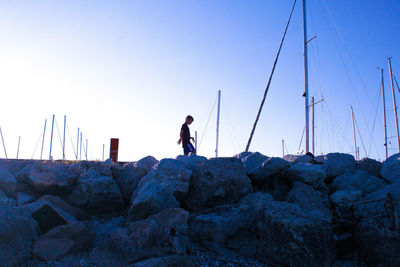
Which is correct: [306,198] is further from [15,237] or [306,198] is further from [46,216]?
[15,237]

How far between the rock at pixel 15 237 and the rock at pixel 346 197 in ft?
20.7

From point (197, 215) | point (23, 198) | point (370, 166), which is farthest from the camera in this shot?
point (370, 166)

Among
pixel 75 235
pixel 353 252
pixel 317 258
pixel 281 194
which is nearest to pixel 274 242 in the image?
pixel 317 258

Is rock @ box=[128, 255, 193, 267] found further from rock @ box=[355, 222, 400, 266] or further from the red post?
the red post

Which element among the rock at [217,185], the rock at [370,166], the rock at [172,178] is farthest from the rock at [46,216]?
the rock at [370,166]

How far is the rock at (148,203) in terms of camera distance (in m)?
6.05

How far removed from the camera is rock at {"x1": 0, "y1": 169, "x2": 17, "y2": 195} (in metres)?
7.01

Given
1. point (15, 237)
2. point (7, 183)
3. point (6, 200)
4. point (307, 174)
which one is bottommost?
point (15, 237)

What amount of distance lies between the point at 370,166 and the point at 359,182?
1.37m

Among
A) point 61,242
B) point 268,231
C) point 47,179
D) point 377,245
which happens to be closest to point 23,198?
point 47,179

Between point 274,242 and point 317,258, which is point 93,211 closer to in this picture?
point 274,242

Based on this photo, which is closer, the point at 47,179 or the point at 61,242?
the point at 61,242

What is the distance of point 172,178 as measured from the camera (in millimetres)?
7191

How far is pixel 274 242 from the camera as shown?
567 centimetres
